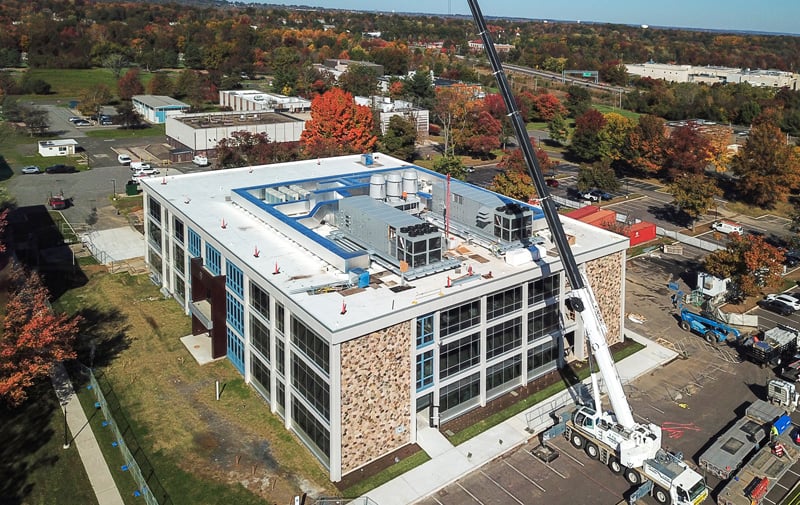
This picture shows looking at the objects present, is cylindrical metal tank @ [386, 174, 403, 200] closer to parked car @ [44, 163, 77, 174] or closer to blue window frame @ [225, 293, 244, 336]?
blue window frame @ [225, 293, 244, 336]

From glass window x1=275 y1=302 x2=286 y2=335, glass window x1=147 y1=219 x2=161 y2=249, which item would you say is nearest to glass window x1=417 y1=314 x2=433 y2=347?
glass window x1=275 y1=302 x2=286 y2=335

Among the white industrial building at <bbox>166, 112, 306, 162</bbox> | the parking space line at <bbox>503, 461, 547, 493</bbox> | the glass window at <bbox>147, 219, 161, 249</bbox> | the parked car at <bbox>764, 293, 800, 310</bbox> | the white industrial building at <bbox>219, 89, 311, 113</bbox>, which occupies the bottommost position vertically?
the parking space line at <bbox>503, 461, 547, 493</bbox>

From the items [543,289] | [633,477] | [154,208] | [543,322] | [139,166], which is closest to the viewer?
[633,477]

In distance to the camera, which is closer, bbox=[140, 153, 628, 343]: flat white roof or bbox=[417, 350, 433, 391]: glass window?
bbox=[140, 153, 628, 343]: flat white roof

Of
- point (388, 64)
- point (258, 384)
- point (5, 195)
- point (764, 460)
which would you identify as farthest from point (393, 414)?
point (388, 64)

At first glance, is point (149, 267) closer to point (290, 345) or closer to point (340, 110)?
point (290, 345)

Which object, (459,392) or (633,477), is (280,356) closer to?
(459,392)

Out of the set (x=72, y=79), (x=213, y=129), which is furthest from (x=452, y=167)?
(x=72, y=79)
